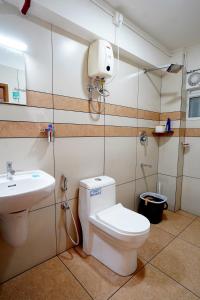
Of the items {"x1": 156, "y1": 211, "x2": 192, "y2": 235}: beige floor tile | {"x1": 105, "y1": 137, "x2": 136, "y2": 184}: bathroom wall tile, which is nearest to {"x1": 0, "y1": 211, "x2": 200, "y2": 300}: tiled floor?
{"x1": 156, "y1": 211, "x2": 192, "y2": 235}: beige floor tile

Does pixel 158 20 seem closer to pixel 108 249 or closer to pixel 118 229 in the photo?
pixel 118 229

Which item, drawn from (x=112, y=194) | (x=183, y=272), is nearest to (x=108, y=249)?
(x=112, y=194)

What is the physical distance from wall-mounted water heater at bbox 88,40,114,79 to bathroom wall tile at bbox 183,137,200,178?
5.24ft

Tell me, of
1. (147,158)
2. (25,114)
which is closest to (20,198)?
(25,114)

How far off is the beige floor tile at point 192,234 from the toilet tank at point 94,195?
39.3 inches

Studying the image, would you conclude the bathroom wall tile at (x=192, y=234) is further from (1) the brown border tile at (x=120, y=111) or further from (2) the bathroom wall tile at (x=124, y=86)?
(2) the bathroom wall tile at (x=124, y=86)

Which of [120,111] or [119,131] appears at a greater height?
[120,111]

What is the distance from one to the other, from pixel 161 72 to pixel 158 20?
2.58 feet

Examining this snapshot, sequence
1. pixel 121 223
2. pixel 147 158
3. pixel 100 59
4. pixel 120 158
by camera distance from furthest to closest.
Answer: pixel 147 158 < pixel 120 158 < pixel 100 59 < pixel 121 223

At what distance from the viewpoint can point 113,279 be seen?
1344mm

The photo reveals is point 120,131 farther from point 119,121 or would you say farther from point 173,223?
point 173,223

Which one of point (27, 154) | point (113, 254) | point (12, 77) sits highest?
point (12, 77)

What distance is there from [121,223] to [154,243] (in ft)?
2.37

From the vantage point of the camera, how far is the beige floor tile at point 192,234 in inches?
71.9
